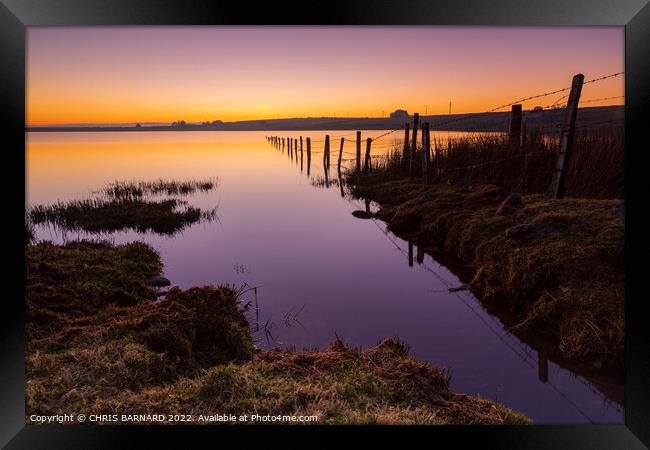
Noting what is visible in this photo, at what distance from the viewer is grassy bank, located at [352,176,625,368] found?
4.42m

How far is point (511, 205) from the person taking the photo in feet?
24.9

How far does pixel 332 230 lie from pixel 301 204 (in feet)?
15.0

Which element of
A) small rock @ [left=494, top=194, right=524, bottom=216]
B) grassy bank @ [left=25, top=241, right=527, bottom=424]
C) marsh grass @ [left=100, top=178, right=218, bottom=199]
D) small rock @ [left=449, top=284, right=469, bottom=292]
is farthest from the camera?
marsh grass @ [left=100, top=178, right=218, bottom=199]

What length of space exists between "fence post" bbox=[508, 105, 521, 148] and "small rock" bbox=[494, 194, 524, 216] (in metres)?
3.12

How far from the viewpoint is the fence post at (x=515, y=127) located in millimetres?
10375

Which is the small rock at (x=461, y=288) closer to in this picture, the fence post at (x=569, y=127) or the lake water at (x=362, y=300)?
the lake water at (x=362, y=300)

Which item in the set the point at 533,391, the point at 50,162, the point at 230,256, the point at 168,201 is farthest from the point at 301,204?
the point at 50,162

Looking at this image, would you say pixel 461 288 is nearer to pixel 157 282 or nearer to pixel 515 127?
pixel 157 282

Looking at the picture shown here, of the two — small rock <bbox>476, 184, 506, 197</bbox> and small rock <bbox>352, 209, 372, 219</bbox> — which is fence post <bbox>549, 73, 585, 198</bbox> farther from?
small rock <bbox>352, 209, 372, 219</bbox>

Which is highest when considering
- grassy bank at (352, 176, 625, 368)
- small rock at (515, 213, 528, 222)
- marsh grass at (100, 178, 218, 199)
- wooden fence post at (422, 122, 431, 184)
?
wooden fence post at (422, 122, 431, 184)

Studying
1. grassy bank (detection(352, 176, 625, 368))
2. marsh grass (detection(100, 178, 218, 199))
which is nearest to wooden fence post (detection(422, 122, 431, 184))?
grassy bank (detection(352, 176, 625, 368))

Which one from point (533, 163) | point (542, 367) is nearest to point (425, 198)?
point (533, 163)

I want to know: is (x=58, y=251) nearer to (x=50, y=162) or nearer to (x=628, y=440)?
(x=628, y=440)

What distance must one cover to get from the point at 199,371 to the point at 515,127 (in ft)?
29.8
